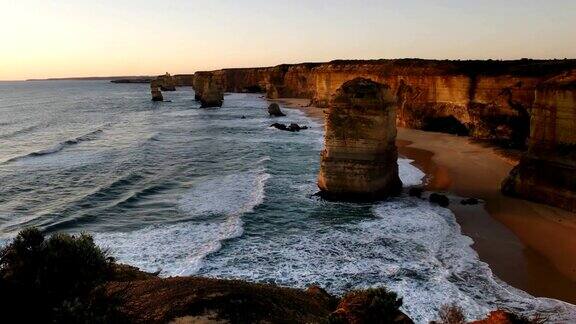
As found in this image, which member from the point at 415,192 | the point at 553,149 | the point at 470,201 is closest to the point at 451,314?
the point at 470,201

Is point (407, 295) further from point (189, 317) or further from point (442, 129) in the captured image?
point (442, 129)

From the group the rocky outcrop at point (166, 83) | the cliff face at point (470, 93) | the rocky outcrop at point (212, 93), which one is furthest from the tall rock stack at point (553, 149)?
the rocky outcrop at point (166, 83)

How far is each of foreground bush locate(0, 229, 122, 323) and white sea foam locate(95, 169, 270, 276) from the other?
5279 millimetres

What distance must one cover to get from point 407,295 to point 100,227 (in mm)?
12477

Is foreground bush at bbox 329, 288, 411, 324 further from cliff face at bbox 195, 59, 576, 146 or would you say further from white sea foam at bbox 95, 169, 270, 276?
cliff face at bbox 195, 59, 576, 146

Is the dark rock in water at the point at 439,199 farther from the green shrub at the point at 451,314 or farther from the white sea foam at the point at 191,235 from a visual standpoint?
the green shrub at the point at 451,314

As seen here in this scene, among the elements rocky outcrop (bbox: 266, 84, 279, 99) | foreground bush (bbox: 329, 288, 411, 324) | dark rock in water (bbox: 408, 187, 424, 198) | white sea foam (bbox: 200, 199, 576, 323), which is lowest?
white sea foam (bbox: 200, 199, 576, 323)

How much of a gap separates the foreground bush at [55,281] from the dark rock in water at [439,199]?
15231 millimetres

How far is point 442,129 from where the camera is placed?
43469mm

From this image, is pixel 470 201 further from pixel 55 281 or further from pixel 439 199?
pixel 55 281

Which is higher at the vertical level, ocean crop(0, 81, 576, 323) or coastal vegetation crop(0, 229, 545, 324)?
coastal vegetation crop(0, 229, 545, 324)

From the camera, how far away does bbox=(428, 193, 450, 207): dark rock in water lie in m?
20.9

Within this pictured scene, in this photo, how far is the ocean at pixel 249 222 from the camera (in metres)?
13.8

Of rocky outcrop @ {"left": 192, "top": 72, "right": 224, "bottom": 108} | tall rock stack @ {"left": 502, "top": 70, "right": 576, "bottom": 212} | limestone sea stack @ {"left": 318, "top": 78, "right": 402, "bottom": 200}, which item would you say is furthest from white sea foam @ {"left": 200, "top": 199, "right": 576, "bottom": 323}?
rocky outcrop @ {"left": 192, "top": 72, "right": 224, "bottom": 108}
